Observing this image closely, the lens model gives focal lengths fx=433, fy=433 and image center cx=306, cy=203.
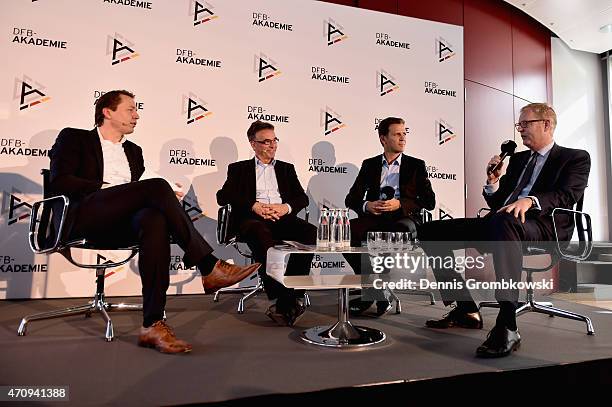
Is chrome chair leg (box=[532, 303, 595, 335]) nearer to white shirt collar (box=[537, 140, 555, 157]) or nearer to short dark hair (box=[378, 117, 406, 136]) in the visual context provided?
white shirt collar (box=[537, 140, 555, 157])

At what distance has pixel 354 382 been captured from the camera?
1.50m

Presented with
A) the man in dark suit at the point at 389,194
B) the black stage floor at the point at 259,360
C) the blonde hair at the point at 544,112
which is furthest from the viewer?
the man in dark suit at the point at 389,194

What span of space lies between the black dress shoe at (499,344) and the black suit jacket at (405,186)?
1.18m

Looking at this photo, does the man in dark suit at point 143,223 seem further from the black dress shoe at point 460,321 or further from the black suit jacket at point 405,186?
the black suit jacket at point 405,186

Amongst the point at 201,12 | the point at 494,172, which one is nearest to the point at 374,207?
the point at 494,172

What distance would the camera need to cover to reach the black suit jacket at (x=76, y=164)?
212cm

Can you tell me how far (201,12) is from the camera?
3.79m

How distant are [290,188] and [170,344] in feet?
5.30

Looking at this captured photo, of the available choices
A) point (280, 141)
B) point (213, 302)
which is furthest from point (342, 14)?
point (213, 302)

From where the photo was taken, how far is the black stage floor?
4.72ft

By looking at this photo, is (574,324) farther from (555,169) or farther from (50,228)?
(50,228)

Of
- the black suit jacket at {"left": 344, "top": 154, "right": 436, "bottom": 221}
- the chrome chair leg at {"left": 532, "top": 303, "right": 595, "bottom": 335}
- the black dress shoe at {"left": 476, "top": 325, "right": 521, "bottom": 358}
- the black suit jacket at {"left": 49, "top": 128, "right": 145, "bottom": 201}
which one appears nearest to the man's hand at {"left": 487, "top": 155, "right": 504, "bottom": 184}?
the black suit jacket at {"left": 344, "top": 154, "right": 436, "bottom": 221}

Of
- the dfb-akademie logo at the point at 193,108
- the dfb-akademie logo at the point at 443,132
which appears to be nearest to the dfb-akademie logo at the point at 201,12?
the dfb-akademie logo at the point at 193,108

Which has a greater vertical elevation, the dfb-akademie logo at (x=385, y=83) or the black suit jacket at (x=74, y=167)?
the dfb-akademie logo at (x=385, y=83)
